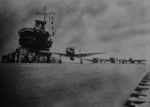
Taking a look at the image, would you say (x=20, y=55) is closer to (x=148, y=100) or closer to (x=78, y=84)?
(x=78, y=84)

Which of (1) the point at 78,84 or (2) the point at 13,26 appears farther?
(1) the point at 78,84

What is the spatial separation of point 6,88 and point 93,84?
2646mm

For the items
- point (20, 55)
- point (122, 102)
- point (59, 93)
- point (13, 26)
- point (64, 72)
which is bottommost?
point (122, 102)

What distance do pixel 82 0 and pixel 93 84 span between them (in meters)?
1.89

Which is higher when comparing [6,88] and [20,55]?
[20,55]

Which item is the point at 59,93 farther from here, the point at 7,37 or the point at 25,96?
the point at 7,37

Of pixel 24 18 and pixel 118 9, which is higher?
pixel 118 9

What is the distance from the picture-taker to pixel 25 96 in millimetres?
3432

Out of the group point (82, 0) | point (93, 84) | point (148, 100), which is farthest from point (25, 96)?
point (148, 100)

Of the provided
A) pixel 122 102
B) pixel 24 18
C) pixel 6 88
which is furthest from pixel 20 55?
pixel 122 102

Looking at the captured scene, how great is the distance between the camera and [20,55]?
4699mm

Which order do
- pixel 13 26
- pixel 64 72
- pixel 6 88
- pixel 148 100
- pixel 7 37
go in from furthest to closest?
pixel 148 100
pixel 64 72
pixel 13 26
pixel 7 37
pixel 6 88

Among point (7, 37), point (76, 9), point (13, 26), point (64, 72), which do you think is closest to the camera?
point (7, 37)

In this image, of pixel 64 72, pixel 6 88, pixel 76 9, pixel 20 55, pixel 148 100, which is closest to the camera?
pixel 6 88
